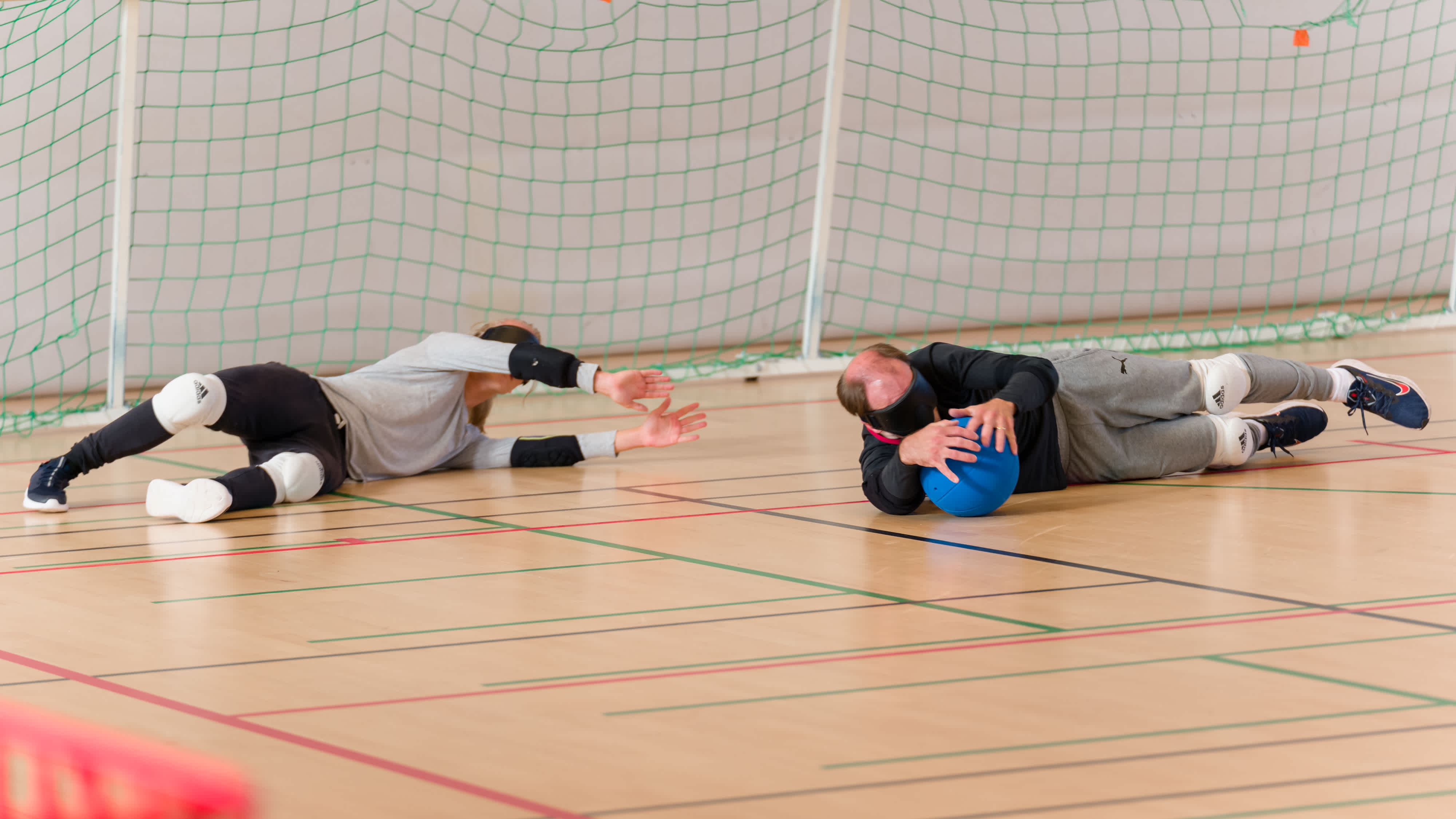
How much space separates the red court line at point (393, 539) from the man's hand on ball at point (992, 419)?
0.59m

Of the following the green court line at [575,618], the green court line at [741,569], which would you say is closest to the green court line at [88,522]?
the green court line at [741,569]

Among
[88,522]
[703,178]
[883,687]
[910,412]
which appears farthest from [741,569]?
[703,178]

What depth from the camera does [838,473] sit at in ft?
14.7

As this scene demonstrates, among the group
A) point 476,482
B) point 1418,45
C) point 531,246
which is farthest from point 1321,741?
point 1418,45

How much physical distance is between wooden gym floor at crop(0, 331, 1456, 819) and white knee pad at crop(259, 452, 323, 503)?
0.29ft

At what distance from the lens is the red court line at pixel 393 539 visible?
352 centimetres

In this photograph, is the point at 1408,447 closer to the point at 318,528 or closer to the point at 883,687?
the point at 883,687

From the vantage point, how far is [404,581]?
3293mm

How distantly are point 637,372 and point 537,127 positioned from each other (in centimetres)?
335

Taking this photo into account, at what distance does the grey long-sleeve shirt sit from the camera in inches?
174

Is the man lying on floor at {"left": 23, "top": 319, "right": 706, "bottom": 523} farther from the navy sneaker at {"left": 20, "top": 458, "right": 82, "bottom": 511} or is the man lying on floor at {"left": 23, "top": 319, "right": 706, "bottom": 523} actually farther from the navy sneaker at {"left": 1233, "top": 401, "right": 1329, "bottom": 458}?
the navy sneaker at {"left": 1233, "top": 401, "right": 1329, "bottom": 458}

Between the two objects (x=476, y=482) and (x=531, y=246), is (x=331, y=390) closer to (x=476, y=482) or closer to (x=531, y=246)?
(x=476, y=482)

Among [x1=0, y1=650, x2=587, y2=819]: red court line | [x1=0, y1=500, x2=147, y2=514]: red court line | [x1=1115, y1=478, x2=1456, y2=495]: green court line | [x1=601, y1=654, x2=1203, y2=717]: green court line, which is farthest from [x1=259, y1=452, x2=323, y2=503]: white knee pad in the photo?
[x1=1115, y1=478, x2=1456, y2=495]: green court line

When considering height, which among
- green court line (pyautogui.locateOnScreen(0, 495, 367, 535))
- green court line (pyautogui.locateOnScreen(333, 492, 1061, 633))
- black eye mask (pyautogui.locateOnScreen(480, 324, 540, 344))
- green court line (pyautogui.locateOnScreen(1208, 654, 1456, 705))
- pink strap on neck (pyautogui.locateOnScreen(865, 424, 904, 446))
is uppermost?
black eye mask (pyautogui.locateOnScreen(480, 324, 540, 344))
